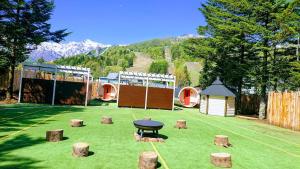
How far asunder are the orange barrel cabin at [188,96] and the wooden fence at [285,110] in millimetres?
15911

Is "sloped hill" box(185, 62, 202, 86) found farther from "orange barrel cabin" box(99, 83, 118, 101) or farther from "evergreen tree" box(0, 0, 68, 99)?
"evergreen tree" box(0, 0, 68, 99)

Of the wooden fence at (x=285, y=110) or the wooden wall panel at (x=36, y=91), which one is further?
the wooden wall panel at (x=36, y=91)

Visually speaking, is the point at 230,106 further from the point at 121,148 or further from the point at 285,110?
the point at 121,148

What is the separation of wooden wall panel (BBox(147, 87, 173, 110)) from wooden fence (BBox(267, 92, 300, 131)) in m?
10.7

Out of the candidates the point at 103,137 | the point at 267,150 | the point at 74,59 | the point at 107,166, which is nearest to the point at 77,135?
the point at 103,137

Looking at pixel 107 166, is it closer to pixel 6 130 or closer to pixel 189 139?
pixel 189 139

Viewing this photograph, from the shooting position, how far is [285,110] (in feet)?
74.6

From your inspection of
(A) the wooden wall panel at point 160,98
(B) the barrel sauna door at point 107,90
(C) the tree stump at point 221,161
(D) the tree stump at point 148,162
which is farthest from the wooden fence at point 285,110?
(B) the barrel sauna door at point 107,90

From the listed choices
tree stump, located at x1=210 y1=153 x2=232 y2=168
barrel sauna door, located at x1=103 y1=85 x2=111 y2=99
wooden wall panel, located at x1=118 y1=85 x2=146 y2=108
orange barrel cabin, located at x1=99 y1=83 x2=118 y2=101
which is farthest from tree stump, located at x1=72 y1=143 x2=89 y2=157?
barrel sauna door, located at x1=103 y1=85 x2=111 y2=99

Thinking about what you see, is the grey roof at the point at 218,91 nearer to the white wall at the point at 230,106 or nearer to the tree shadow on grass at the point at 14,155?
the white wall at the point at 230,106

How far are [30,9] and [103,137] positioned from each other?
21.8 meters

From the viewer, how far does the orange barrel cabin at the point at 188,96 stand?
4070cm

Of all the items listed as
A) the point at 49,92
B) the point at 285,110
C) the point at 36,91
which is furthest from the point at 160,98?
the point at 285,110

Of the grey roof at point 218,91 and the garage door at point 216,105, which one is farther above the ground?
the grey roof at point 218,91
